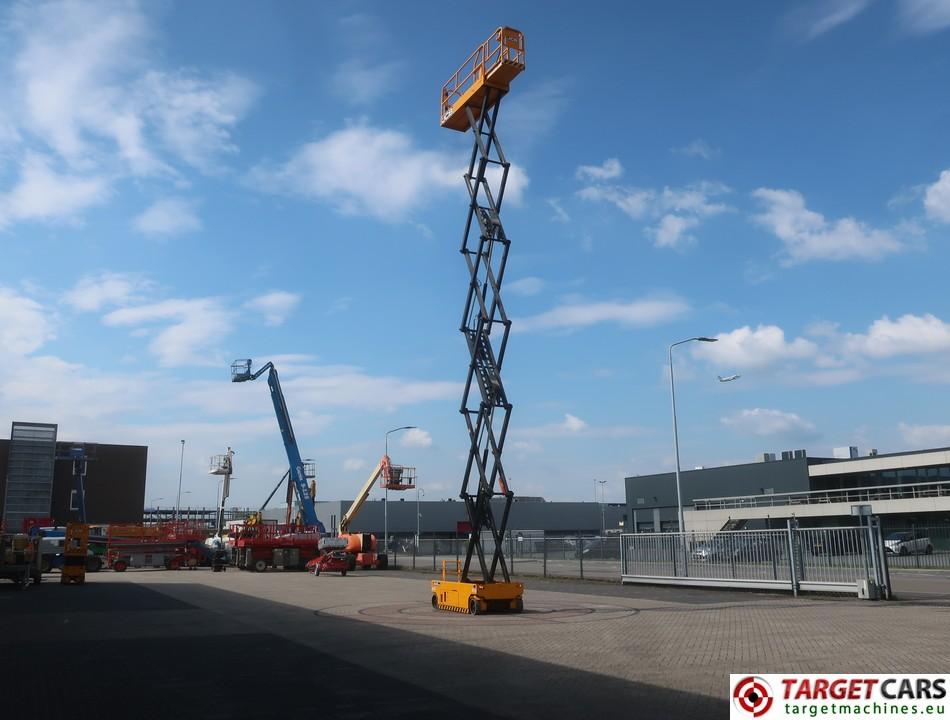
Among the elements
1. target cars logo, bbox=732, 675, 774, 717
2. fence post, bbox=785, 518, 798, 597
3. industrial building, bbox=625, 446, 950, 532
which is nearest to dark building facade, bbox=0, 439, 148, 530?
industrial building, bbox=625, 446, 950, 532

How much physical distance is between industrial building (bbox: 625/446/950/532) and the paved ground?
31742 mm

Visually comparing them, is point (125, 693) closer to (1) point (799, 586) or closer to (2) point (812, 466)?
(1) point (799, 586)

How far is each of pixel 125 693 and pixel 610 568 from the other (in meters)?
33.6

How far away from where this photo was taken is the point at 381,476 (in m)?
58.1

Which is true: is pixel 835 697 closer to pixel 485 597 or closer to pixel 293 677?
pixel 293 677

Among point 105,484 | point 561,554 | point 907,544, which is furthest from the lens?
point 105,484

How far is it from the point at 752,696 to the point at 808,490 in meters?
58.7

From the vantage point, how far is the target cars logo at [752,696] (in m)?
7.83

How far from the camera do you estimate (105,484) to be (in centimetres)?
7988

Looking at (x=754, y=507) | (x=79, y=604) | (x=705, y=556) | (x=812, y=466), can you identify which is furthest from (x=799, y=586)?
(x=812, y=466)

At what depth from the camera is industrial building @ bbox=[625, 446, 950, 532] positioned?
52006 millimetres

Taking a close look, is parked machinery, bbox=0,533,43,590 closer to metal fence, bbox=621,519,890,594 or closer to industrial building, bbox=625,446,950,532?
metal fence, bbox=621,519,890,594

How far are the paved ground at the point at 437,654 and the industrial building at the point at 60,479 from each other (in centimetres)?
5483

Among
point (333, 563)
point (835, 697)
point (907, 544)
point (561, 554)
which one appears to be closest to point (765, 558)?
point (835, 697)
